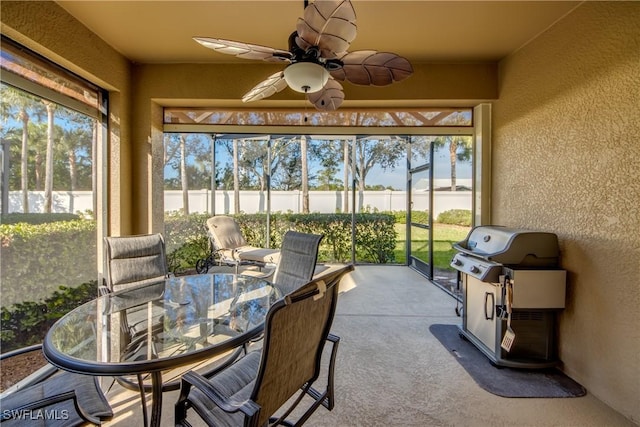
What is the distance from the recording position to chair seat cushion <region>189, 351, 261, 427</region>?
1198 millimetres

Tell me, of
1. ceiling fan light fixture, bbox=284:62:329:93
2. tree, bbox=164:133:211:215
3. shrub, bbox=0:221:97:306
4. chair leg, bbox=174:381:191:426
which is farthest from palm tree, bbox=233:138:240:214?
chair leg, bbox=174:381:191:426

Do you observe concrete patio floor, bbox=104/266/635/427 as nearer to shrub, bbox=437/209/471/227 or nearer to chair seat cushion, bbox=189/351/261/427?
chair seat cushion, bbox=189/351/261/427

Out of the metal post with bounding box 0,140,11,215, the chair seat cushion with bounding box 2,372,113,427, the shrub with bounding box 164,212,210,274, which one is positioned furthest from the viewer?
the shrub with bounding box 164,212,210,274

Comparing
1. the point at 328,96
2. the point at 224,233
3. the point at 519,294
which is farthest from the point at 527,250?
the point at 224,233

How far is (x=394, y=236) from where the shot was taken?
20.4 feet

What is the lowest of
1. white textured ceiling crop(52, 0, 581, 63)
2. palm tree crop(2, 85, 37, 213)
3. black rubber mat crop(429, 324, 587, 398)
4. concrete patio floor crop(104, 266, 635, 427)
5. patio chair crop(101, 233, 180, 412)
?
concrete patio floor crop(104, 266, 635, 427)

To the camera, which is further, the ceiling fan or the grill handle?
the grill handle

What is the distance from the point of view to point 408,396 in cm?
200

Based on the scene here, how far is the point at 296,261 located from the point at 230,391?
1.24 metres

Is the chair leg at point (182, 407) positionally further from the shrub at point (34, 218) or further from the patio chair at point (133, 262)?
the shrub at point (34, 218)

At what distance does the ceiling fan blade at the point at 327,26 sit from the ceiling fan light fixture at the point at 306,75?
0.11 metres

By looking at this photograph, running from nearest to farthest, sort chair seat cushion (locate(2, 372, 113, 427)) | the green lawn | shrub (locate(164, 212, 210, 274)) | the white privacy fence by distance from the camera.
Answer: chair seat cushion (locate(2, 372, 113, 427)), the green lawn, shrub (locate(164, 212, 210, 274)), the white privacy fence

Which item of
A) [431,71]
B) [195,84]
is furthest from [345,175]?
[195,84]

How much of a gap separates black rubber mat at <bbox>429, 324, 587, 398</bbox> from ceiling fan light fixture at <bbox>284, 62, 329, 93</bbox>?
2.39 m
